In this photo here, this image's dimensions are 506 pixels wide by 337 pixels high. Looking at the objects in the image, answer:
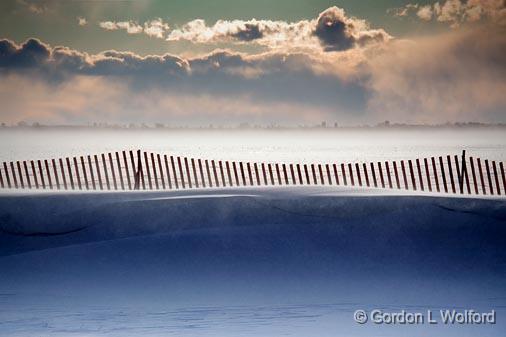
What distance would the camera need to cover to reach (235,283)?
41.3 ft

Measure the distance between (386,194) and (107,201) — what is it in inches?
236

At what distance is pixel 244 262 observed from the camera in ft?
45.2

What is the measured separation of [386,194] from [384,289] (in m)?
4.43

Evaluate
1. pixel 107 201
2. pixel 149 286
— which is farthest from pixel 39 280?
pixel 107 201

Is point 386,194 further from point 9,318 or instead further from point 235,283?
point 9,318

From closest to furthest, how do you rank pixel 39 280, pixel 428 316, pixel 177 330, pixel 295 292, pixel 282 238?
pixel 177 330, pixel 428 316, pixel 295 292, pixel 39 280, pixel 282 238

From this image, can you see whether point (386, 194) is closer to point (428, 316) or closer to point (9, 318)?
point (428, 316)

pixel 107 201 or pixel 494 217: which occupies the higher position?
pixel 107 201

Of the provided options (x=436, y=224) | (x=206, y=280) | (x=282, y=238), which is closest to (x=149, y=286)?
(x=206, y=280)

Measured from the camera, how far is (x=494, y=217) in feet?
52.5

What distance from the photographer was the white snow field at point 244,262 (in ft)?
34.1

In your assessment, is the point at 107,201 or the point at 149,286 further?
the point at 107,201

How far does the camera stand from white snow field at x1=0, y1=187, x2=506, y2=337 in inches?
409

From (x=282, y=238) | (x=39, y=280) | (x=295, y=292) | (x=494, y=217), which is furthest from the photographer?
(x=494, y=217)
